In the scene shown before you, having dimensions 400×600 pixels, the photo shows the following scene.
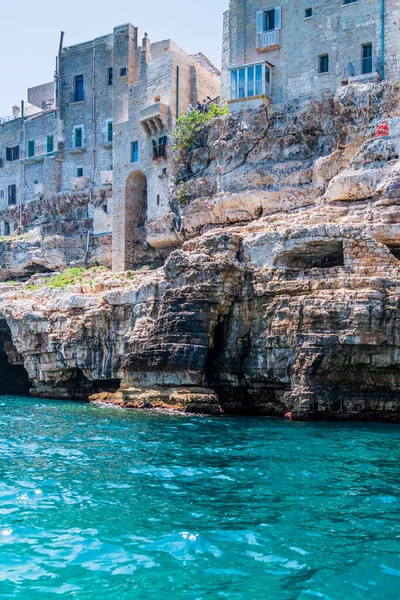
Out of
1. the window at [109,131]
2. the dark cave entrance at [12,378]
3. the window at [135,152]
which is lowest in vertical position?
the dark cave entrance at [12,378]

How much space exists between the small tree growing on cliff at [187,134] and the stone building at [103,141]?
2763 millimetres

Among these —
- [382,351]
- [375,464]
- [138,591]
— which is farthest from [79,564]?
[382,351]

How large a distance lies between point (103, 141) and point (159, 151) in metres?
8.77

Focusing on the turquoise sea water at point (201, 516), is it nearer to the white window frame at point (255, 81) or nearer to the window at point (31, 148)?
the white window frame at point (255, 81)

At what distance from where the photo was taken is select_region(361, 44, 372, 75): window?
32516mm

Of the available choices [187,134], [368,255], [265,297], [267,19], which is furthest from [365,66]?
[265,297]

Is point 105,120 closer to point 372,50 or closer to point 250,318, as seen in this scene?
point 372,50

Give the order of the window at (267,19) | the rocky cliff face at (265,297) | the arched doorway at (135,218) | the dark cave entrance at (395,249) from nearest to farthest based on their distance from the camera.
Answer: the rocky cliff face at (265,297) < the dark cave entrance at (395,249) < the window at (267,19) < the arched doorway at (135,218)

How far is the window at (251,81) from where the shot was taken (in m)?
34.8

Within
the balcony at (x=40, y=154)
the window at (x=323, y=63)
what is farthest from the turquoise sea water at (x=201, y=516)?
the balcony at (x=40, y=154)

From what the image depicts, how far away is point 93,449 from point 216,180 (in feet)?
66.2

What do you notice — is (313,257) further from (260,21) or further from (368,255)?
(260,21)

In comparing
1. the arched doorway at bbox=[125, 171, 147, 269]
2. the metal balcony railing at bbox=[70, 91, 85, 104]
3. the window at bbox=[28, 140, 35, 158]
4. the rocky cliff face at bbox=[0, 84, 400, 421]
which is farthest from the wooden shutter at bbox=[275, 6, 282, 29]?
the window at bbox=[28, 140, 35, 158]

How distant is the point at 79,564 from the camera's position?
9.69m
